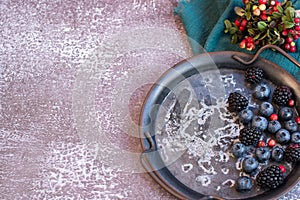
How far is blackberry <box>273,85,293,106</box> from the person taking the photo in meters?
1.17

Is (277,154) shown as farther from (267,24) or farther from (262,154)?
(267,24)

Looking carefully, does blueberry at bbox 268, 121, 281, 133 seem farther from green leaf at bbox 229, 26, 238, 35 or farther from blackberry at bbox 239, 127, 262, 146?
green leaf at bbox 229, 26, 238, 35

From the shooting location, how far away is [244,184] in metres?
1.10

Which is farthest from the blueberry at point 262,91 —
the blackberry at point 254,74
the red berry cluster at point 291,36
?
the red berry cluster at point 291,36

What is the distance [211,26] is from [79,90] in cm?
36

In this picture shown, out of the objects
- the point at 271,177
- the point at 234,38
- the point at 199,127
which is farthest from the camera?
the point at 234,38

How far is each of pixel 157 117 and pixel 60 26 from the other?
0.38 m

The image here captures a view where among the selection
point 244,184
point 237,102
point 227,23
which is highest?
point 227,23

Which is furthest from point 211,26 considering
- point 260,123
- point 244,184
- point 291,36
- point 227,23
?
point 244,184

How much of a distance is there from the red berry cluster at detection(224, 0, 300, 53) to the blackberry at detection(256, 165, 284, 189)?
1.02 feet

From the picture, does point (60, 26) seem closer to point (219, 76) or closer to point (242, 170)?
point (219, 76)

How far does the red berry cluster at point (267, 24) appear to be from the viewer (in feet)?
4.01

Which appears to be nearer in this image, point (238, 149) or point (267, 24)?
point (238, 149)

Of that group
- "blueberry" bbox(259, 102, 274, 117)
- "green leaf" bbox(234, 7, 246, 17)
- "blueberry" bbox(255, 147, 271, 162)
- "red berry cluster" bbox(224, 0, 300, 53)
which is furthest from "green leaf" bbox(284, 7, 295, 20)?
"blueberry" bbox(255, 147, 271, 162)
